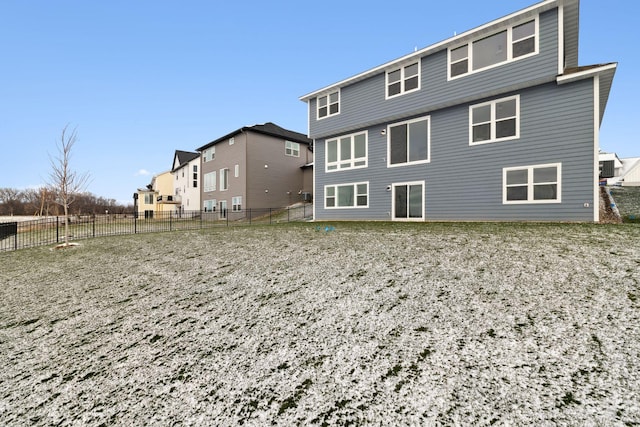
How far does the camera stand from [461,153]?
467 inches

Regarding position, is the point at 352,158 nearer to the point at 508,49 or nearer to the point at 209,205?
the point at 508,49

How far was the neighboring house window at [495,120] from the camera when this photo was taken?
10.6 metres

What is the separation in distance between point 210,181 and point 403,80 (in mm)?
23798

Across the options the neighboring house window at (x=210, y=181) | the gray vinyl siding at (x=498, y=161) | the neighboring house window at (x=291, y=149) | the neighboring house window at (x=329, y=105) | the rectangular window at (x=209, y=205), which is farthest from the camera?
the neighboring house window at (x=210, y=181)

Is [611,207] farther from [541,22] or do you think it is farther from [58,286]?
[58,286]

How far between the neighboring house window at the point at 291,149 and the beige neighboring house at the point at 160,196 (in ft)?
65.7

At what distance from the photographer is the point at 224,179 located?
27828 millimetres

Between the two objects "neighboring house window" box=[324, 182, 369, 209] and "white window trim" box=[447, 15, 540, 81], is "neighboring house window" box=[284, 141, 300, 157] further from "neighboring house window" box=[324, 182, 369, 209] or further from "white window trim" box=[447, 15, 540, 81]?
"white window trim" box=[447, 15, 540, 81]

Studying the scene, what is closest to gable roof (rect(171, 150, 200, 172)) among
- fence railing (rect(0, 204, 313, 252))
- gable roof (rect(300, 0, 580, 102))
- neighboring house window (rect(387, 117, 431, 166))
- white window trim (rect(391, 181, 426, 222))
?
fence railing (rect(0, 204, 313, 252))

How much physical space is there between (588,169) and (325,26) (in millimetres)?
18623

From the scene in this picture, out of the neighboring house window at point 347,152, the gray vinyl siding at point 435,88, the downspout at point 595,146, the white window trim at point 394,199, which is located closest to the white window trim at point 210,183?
the gray vinyl siding at point 435,88

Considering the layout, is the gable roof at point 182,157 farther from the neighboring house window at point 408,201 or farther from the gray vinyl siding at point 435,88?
the neighboring house window at point 408,201

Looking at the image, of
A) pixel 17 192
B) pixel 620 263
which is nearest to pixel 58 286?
pixel 620 263

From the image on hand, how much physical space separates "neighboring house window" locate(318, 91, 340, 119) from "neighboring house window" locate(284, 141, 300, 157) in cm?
1167
